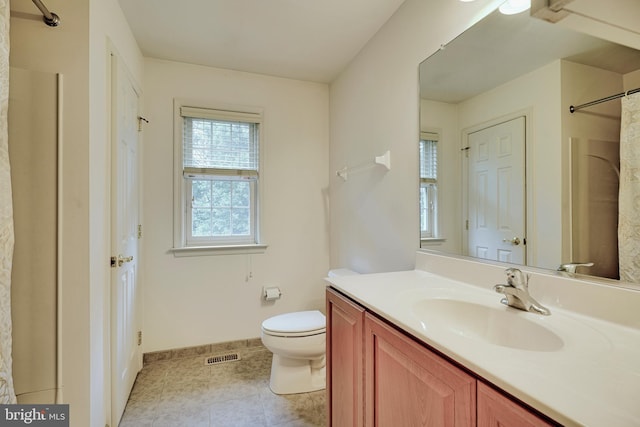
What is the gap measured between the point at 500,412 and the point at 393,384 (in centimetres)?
37

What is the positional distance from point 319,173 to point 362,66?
0.97 meters

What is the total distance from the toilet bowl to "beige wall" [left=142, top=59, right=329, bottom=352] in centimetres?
62

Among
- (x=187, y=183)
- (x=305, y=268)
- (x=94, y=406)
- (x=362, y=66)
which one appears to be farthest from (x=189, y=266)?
(x=362, y=66)

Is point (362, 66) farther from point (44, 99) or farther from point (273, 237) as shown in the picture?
point (44, 99)

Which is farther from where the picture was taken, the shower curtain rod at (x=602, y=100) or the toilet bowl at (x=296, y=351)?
the toilet bowl at (x=296, y=351)

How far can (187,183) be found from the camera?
90.7 inches

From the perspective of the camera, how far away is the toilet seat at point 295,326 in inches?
68.6

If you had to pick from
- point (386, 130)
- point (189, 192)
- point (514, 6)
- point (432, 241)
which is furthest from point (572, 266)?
point (189, 192)

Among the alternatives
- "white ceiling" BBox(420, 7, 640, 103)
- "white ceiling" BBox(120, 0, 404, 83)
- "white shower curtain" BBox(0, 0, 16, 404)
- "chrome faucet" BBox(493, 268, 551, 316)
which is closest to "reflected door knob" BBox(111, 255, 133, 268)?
"white shower curtain" BBox(0, 0, 16, 404)

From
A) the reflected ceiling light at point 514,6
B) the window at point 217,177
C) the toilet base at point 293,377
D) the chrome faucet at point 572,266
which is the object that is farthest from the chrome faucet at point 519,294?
the window at point 217,177

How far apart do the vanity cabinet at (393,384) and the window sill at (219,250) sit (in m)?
1.27

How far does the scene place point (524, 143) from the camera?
1.05 metres

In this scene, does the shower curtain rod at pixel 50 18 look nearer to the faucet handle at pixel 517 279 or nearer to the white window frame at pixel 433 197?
the white window frame at pixel 433 197

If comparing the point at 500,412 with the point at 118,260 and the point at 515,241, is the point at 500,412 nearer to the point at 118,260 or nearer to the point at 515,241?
the point at 515,241
